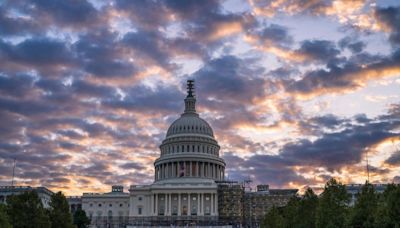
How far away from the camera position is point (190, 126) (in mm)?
186375

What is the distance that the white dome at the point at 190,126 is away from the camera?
18575 centimetres

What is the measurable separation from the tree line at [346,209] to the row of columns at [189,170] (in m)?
89.1

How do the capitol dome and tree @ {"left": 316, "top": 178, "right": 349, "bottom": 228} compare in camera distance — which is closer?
tree @ {"left": 316, "top": 178, "right": 349, "bottom": 228}

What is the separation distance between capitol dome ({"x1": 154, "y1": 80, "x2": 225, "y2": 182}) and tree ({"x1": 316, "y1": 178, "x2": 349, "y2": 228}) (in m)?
106

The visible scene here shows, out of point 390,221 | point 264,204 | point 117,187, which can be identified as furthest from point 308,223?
point 117,187

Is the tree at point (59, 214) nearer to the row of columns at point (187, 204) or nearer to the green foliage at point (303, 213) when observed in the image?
the green foliage at point (303, 213)

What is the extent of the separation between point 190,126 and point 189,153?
11.1 meters

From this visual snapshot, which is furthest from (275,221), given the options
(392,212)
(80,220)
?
(80,220)

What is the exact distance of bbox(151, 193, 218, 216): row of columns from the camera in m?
166

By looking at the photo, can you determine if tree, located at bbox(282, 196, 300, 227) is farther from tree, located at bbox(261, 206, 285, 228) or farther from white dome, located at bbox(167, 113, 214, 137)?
white dome, located at bbox(167, 113, 214, 137)

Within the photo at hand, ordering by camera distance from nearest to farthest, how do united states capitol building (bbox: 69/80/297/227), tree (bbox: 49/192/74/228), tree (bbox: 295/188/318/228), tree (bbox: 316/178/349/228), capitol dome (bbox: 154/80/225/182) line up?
tree (bbox: 316/178/349/228) < tree (bbox: 295/188/318/228) < tree (bbox: 49/192/74/228) < united states capitol building (bbox: 69/80/297/227) < capitol dome (bbox: 154/80/225/182)

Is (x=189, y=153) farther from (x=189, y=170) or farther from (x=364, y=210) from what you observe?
(x=364, y=210)

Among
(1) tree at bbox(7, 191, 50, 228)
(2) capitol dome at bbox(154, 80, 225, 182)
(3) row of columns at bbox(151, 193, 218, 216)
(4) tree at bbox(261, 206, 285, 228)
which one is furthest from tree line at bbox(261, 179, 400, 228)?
(2) capitol dome at bbox(154, 80, 225, 182)

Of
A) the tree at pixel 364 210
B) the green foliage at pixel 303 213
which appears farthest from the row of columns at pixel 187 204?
the tree at pixel 364 210
